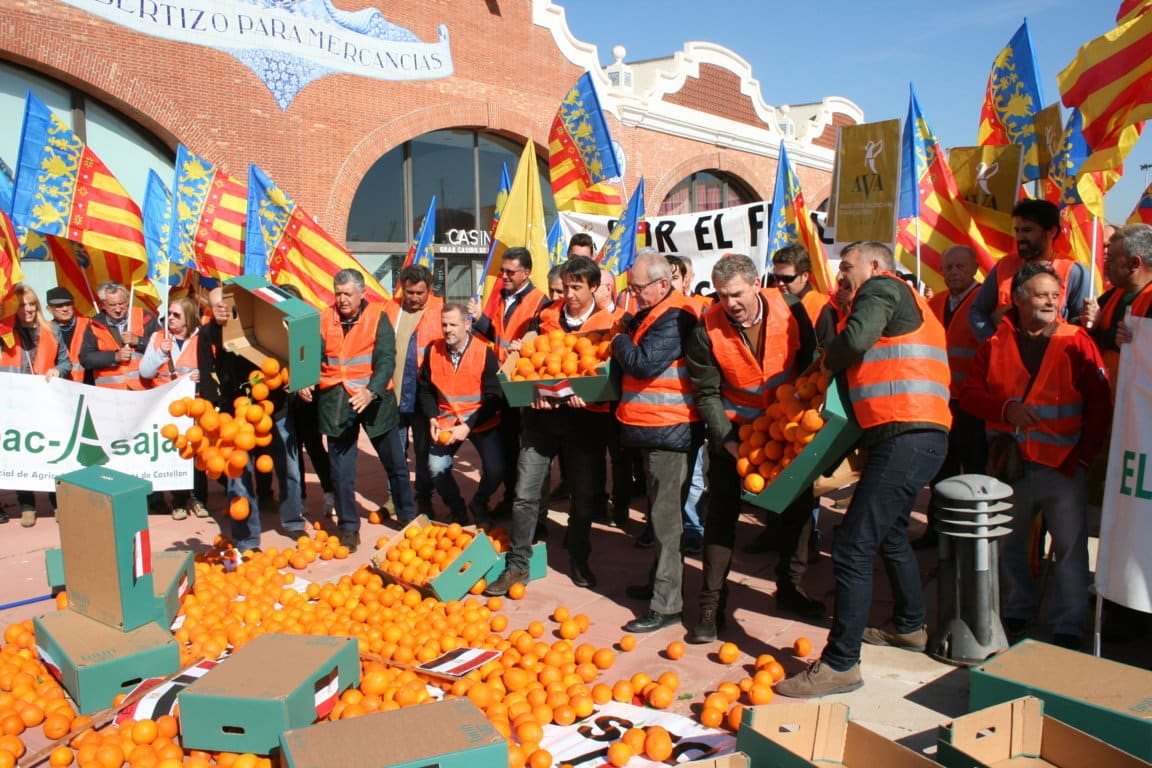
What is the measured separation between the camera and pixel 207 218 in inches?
311

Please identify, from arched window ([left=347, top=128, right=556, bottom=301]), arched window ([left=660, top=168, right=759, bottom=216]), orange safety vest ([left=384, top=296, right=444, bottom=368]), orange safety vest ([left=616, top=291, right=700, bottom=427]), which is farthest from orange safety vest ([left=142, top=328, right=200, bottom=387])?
arched window ([left=660, top=168, right=759, bottom=216])

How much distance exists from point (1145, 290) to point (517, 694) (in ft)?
11.9

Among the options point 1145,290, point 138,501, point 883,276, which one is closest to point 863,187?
point 1145,290

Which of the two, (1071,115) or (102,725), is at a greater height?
(1071,115)

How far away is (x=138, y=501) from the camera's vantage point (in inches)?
168

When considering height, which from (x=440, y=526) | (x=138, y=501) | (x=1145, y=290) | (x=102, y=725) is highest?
(x=1145, y=290)

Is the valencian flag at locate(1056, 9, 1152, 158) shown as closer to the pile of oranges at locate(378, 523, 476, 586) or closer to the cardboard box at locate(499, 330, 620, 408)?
the cardboard box at locate(499, 330, 620, 408)

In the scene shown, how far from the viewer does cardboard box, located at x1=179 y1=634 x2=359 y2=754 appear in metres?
3.36

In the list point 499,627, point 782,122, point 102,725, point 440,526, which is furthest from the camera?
point 782,122

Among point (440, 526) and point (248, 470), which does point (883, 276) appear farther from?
point (248, 470)

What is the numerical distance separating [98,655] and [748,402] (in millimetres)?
3438

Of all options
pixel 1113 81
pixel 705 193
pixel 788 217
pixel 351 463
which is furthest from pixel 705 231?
pixel 705 193

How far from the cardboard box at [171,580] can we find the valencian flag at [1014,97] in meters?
7.66

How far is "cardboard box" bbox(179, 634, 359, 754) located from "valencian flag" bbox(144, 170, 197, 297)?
5.55 meters
